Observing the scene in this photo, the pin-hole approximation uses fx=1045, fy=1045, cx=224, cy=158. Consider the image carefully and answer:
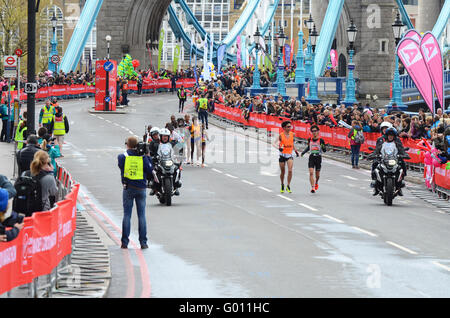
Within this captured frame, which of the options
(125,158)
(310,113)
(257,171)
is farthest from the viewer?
(310,113)

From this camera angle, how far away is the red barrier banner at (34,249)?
1129 centimetres

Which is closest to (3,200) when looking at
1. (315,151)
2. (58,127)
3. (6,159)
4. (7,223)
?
(7,223)

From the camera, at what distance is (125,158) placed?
16734 mm

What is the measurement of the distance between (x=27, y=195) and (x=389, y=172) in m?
10.3

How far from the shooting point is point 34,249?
12.0 metres

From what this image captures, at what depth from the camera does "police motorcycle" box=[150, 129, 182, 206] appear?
2220cm

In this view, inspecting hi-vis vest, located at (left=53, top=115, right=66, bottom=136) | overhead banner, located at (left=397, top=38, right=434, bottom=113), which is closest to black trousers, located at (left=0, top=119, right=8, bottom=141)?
hi-vis vest, located at (left=53, top=115, right=66, bottom=136)

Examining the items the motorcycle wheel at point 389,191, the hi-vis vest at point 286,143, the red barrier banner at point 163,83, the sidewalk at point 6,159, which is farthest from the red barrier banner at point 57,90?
the motorcycle wheel at point 389,191

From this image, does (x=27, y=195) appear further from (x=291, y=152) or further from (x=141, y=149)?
(x=291, y=152)

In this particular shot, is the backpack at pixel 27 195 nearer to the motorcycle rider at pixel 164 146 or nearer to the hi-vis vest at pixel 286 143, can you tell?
the motorcycle rider at pixel 164 146

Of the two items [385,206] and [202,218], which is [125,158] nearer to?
[202,218]

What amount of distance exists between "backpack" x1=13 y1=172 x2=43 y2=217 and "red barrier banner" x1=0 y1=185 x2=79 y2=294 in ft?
4.31

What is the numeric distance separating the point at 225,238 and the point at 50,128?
729 inches

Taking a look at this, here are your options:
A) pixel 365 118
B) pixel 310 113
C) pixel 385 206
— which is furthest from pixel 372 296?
pixel 310 113
